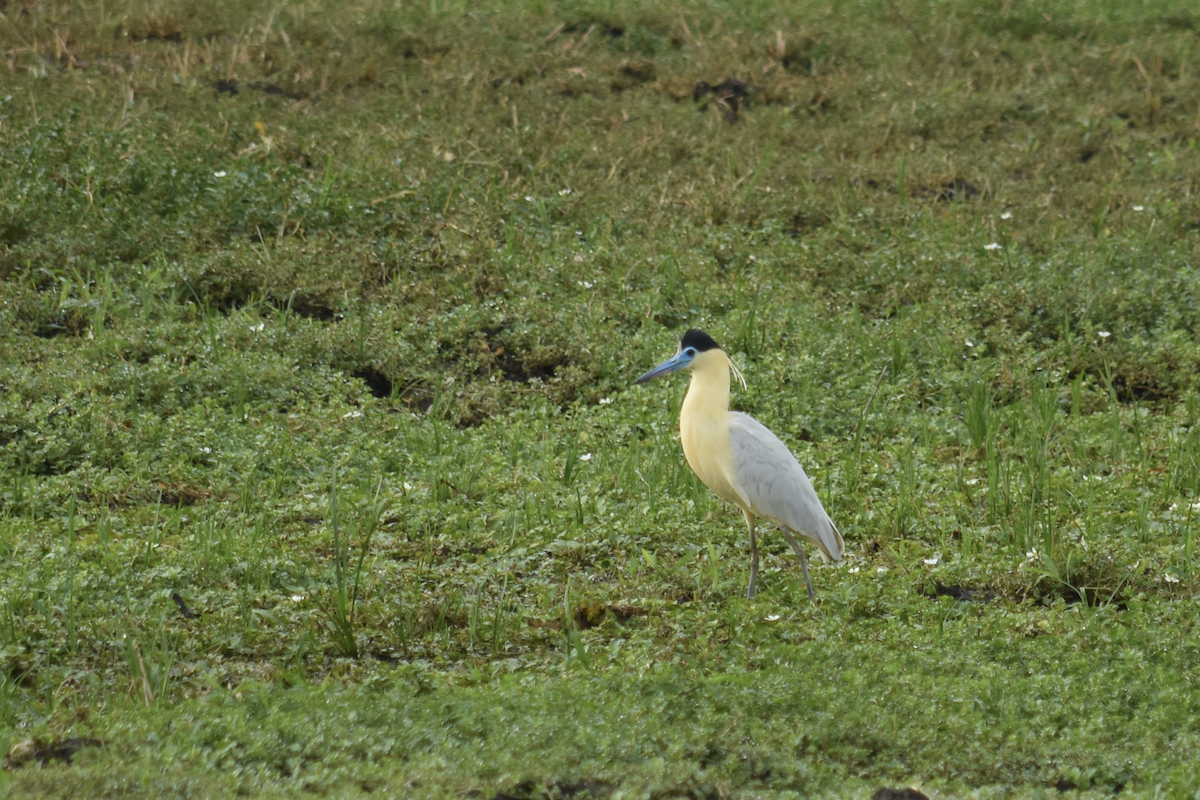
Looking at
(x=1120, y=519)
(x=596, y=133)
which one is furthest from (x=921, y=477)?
(x=596, y=133)

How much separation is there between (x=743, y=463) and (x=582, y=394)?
2.43 m

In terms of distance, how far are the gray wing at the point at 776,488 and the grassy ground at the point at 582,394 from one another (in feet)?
0.94

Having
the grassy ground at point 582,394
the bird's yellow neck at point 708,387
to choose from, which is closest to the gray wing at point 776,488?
the bird's yellow neck at point 708,387

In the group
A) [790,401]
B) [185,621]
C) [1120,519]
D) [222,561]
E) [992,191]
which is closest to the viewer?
[185,621]

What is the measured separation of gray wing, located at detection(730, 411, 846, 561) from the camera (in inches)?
211

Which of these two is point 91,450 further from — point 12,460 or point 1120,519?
point 1120,519

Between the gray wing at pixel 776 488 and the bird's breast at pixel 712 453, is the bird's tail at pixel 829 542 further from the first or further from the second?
the bird's breast at pixel 712 453

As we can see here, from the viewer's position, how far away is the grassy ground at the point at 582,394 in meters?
4.15

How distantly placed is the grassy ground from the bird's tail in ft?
0.56

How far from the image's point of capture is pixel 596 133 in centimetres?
1105

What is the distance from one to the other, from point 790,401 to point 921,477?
104 cm

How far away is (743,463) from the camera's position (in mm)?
5375

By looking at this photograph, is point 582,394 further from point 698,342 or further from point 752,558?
point 752,558

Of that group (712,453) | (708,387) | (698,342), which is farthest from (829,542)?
(698,342)
